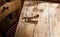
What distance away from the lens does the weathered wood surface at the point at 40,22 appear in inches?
44.0

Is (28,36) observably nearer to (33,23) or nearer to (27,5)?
(33,23)

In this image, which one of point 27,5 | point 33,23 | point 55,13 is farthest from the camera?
point 27,5

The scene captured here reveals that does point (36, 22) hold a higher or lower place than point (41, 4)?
lower

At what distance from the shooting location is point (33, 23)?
1.23m

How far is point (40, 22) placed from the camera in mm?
1242

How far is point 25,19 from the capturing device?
4.22 ft

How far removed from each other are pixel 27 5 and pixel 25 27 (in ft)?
1.23

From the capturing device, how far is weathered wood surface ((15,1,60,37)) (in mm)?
1118

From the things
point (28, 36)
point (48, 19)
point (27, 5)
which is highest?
point (27, 5)

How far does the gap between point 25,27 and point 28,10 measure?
0.93 feet

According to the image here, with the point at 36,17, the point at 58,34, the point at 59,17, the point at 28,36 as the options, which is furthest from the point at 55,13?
the point at 28,36

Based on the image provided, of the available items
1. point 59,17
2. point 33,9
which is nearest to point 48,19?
point 59,17

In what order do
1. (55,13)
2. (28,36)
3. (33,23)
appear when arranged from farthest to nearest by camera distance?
(55,13), (33,23), (28,36)

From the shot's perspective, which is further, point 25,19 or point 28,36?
point 25,19
